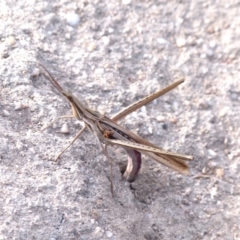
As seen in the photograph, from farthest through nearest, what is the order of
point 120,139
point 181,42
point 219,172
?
point 181,42 → point 219,172 → point 120,139

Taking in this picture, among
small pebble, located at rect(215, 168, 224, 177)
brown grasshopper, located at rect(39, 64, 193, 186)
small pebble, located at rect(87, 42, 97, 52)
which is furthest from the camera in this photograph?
small pebble, located at rect(87, 42, 97, 52)

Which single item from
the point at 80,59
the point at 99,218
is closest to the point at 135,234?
the point at 99,218

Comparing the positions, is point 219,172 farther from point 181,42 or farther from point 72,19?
point 72,19

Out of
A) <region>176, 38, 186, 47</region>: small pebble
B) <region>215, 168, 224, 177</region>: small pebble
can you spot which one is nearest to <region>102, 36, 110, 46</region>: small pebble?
<region>176, 38, 186, 47</region>: small pebble

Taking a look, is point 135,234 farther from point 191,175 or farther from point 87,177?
point 191,175

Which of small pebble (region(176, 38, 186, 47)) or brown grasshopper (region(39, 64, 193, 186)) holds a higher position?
brown grasshopper (region(39, 64, 193, 186))

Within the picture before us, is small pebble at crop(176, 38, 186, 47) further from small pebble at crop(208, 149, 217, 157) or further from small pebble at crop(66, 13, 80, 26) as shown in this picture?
small pebble at crop(208, 149, 217, 157)

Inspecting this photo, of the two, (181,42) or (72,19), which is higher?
(72,19)

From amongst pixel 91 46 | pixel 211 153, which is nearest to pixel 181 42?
pixel 91 46

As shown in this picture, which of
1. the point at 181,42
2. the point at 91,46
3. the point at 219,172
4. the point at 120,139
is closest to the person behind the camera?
the point at 120,139

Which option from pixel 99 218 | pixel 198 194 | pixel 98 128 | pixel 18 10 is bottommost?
pixel 198 194

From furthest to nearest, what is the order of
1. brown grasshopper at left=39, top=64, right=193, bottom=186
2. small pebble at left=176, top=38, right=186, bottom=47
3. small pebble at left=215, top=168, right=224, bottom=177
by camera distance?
small pebble at left=176, top=38, right=186, bottom=47 → small pebble at left=215, top=168, right=224, bottom=177 → brown grasshopper at left=39, top=64, right=193, bottom=186
